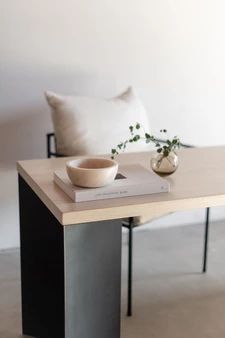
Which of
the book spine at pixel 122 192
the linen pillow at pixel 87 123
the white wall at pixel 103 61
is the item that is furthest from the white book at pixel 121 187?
the white wall at pixel 103 61

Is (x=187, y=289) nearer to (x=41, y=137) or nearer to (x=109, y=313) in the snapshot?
(x=109, y=313)

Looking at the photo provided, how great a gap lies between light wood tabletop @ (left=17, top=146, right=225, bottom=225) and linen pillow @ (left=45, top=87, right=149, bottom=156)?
445 millimetres

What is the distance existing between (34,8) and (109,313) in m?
1.56

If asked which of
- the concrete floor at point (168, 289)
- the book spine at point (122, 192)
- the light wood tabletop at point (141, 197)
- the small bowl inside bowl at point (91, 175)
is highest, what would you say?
the small bowl inside bowl at point (91, 175)

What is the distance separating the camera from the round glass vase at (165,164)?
1828 millimetres

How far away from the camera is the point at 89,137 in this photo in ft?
8.25

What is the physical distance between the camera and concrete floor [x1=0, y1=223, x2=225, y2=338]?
7.33ft

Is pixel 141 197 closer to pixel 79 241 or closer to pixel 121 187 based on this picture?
pixel 121 187

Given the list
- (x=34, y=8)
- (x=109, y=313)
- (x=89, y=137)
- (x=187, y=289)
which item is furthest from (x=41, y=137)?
(x=109, y=313)

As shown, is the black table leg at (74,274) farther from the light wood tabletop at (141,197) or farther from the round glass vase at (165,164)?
the round glass vase at (165,164)

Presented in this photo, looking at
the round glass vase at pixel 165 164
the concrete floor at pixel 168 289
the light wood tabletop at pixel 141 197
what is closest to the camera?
the light wood tabletop at pixel 141 197

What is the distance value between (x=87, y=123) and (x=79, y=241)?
0.99 metres

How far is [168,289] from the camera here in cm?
254

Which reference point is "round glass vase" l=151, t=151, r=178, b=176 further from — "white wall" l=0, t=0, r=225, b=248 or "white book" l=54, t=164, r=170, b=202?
"white wall" l=0, t=0, r=225, b=248
